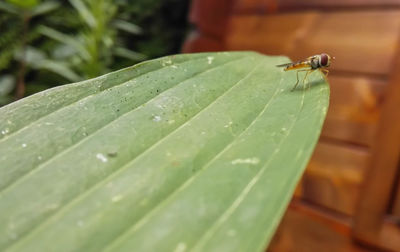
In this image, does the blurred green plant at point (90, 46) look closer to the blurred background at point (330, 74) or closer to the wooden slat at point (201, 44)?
the blurred background at point (330, 74)

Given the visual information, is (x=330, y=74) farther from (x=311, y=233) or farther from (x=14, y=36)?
(x=14, y=36)

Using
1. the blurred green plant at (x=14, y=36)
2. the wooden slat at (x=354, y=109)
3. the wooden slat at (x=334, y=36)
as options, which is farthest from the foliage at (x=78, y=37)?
the wooden slat at (x=354, y=109)

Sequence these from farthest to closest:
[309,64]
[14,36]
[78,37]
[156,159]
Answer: [78,37]
[14,36]
[309,64]
[156,159]

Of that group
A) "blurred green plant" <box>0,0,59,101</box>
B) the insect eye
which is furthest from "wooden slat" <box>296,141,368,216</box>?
"blurred green plant" <box>0,0,59,101</box>

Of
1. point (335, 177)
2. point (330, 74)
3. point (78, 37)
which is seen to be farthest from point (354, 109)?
point (78, 37)

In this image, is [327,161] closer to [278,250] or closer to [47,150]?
[278,250]

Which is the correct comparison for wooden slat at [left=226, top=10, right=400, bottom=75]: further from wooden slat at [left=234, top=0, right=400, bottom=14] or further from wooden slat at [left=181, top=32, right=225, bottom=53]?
wooden slat at [left=181, top=32, right=225, bottom=53]
